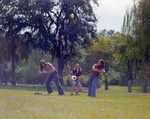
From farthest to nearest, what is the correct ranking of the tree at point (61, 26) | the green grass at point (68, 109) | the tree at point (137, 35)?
1. the tree at point (61, 26)
2. the tree at point (137, 35)
3. the green grass at point (68, 109)

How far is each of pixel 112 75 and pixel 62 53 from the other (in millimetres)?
17756

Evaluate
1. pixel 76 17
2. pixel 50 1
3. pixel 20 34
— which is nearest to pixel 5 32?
pixel 20 34

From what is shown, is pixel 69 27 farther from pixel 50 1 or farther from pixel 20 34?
pixel 20 34

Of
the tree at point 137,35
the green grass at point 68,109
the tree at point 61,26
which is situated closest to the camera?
the green grass at point 68,109

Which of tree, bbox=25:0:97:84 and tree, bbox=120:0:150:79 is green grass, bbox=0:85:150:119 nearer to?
tree, bbox=120:0:150:79

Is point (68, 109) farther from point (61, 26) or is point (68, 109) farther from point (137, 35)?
point (61, 26)

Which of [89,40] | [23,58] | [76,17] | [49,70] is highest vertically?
[76,17]

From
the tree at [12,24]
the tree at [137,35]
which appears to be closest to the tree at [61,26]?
the tree at [12,24]

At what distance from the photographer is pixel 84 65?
3747 cm

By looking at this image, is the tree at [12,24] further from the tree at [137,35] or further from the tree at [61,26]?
the tree at [137,35]

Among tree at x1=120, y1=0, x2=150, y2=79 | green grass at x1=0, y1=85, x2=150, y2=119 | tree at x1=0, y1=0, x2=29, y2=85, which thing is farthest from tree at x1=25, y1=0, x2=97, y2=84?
green grass at x1=0, y1=85, x2=150, y2=119

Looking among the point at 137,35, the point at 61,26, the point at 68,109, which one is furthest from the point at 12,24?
the point at 68,109

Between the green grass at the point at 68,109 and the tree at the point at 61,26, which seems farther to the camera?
the tree at the point at 61,26

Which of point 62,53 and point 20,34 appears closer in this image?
point 20,34
